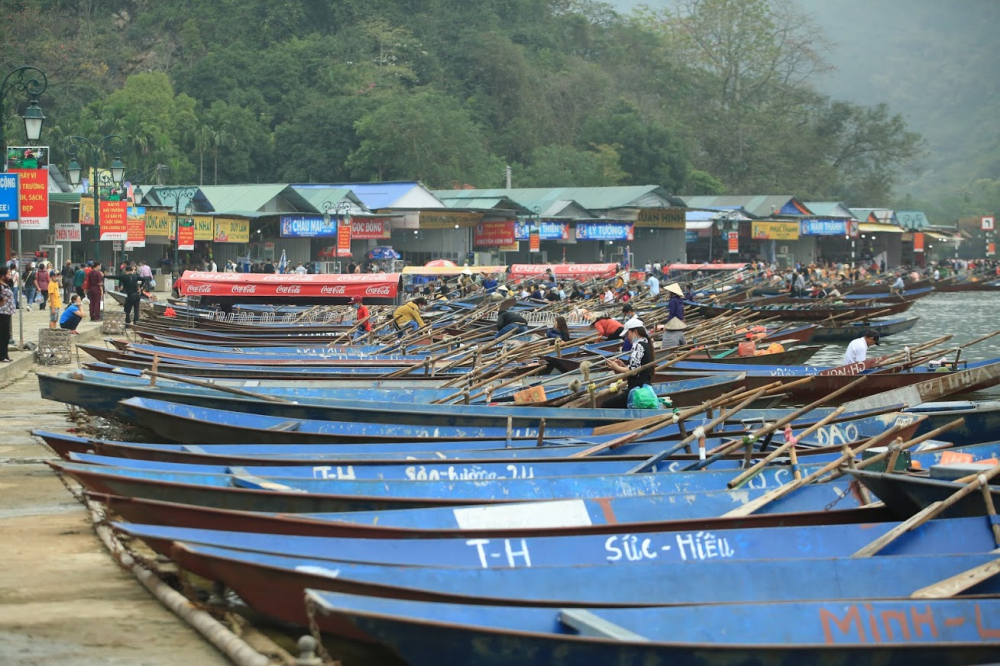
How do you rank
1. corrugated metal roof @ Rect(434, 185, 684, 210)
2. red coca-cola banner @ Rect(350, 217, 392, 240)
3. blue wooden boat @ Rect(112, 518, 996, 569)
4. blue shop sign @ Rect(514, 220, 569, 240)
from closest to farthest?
blue wooden boat @ Rect(112, 518, 996, 569) < red coca-cola banner @ Rect(350, 217, 392, 240) < blue shop sign @ Rect(514, 220, 569, 240) < corrugated metal roof @ Rect(434, 185, 684, 210)

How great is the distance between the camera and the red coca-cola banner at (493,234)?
52125 mm

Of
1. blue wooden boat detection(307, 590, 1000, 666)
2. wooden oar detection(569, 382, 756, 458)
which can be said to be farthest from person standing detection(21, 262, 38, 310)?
blue wooden boat detection(307, 590, 1000, 666)

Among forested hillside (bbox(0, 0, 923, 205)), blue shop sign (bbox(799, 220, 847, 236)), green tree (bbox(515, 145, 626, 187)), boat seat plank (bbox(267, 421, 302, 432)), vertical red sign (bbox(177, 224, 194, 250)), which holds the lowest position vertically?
boat seat plank (bbox(267, 421, 302, 432))

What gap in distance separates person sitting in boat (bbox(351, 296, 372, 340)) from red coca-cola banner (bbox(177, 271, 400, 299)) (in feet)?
1.23

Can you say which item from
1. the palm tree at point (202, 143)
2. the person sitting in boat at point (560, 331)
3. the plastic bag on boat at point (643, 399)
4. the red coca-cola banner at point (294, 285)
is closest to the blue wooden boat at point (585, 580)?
the plastic bag on boat at point (643, 399)

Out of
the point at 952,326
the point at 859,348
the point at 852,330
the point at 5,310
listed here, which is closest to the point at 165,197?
the point at 852,330

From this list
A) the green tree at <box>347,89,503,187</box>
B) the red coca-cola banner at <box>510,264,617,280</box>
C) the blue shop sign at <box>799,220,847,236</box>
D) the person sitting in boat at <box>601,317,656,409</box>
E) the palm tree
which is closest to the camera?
the person sitting in boat at <box>601,317,656,409</box>

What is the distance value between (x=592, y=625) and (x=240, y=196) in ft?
144

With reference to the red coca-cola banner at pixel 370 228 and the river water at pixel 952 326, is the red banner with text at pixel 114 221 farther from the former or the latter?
the red coca-cola banner at pixel 370 228

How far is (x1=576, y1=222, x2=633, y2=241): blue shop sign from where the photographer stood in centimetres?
5516

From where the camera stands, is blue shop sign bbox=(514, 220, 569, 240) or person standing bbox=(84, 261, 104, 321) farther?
blue shop sign bbox=(514, 220, 569, 240)

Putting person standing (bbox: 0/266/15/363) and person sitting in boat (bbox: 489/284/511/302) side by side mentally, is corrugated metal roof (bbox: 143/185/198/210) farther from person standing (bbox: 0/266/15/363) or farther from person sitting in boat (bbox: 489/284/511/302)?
person standing (bbox: 0/266/15/363)

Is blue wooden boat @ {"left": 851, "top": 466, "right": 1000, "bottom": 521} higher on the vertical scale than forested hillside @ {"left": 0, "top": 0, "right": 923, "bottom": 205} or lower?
lower

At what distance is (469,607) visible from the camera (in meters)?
5.92
